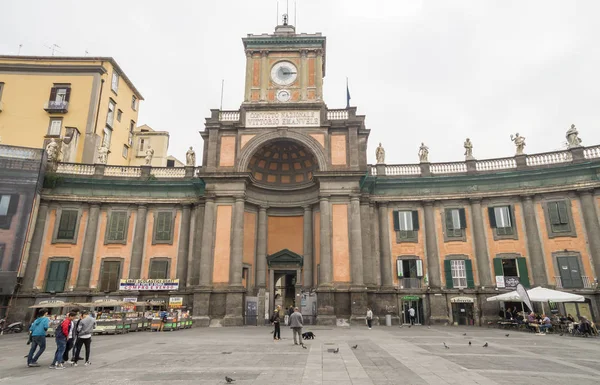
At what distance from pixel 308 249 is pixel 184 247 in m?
10.2

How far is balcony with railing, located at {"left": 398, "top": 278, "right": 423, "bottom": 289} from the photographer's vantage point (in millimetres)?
28750

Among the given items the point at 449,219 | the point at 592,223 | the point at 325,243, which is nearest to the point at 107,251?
the point at 325,243

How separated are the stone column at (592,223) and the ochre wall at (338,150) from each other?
17.5m

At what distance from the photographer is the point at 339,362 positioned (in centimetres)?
1159

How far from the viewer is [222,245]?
1103 inches

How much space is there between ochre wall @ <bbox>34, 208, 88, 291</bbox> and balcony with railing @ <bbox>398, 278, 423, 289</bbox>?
1006 inches

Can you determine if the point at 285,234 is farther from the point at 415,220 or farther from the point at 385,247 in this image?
the point at 415,220

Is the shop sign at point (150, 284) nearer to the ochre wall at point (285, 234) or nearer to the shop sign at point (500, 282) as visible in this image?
the ochre wall at point (285, 234)

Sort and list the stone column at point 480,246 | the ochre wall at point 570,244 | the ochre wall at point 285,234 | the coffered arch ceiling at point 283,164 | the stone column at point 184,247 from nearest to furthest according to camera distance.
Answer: the ochre wall at point 570,244 → the stone column at point 480,246 → the stone column at point 184,247 → the coffered arch ceiling at point 283,164 → the ochre wall at point 285,234

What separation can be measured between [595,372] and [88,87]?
42839 mm

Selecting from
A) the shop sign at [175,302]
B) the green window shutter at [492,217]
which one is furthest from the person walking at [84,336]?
the green window shutter at [492,217]

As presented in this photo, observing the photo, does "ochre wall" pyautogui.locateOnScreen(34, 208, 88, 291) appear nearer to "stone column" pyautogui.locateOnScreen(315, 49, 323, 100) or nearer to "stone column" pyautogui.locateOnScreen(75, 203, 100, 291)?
"stone column" pyautogui.locateOnScreen(75, 203, 100, 291)

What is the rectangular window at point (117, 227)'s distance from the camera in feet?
99.8

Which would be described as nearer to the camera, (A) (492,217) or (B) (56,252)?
(A) (492,217)
